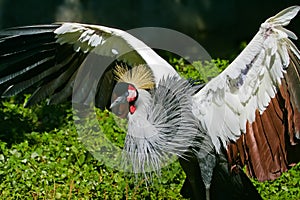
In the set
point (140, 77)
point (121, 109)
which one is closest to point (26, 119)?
point (121, 109)

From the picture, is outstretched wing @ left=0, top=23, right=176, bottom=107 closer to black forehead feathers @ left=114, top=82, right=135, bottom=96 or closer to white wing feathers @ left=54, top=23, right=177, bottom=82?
white wing feathers @ left=54, top=23, right=177, bottom=82

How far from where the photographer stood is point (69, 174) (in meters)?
4.77

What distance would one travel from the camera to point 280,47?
3.47 m

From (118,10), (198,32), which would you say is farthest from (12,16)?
(198,32)

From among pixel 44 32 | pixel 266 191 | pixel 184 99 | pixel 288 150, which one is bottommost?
pixel 266 191

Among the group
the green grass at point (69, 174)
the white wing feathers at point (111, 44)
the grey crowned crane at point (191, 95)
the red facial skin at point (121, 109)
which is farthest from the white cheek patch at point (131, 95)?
the green grass at point (69, 174)

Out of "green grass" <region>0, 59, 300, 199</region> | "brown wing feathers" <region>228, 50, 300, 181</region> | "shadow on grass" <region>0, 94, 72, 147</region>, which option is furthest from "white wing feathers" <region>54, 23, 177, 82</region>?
"shadow on grass" <region>0, 94, 72, 147</region>

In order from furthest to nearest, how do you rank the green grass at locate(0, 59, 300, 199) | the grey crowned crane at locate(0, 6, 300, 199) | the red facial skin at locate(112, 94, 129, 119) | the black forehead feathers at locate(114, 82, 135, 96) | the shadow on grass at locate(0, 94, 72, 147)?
the shadow on grass at locate(0, 94, 72, 147) < the green grass at locate(0, 59, 300, 199) < the red facial skin at locate(112, 94, 129, 119) < the black forehead feathers at locate(114, 82, 135, 96) < the grey crowned crane at locate(0, 6, 300, 199)

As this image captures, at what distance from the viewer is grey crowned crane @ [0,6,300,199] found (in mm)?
3590

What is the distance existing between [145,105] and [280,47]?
2.73ft

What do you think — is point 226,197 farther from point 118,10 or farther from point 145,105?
point 118,10

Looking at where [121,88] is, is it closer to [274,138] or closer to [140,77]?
[140,77]

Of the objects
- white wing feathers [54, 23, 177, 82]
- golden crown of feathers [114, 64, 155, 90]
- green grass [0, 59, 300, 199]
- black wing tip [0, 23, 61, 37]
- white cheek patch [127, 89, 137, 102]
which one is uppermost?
black wing tip [0, 23, 61, 37]

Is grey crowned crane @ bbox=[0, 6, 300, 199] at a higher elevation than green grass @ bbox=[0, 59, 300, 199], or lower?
higher
